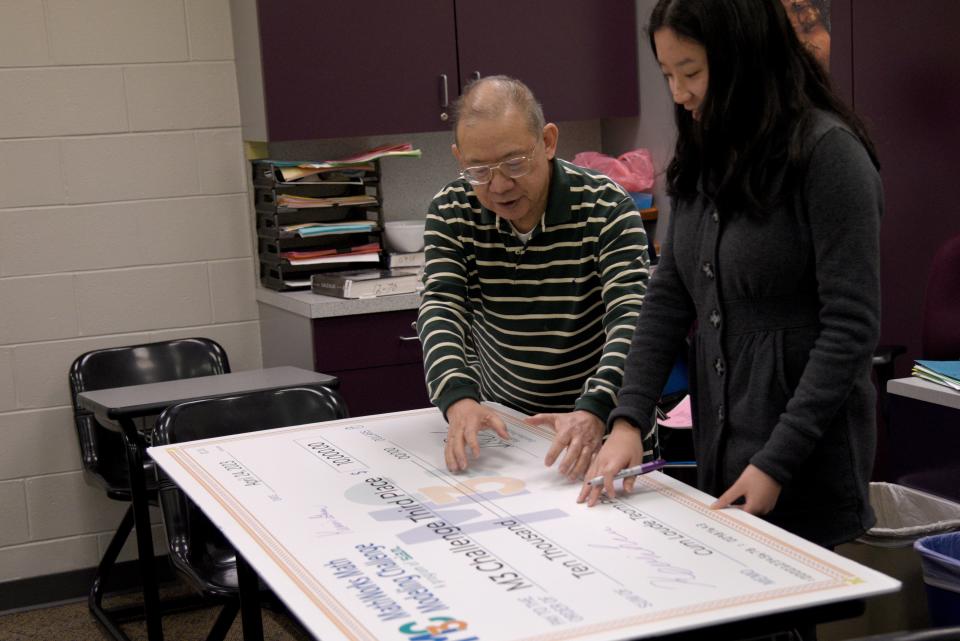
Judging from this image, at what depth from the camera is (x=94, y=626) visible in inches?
145

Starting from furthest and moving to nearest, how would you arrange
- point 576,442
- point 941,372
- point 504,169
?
point 941,372, point 504,169, point 576,442

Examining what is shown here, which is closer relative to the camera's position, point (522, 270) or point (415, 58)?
point (522, 270)

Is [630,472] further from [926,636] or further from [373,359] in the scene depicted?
[373,359]

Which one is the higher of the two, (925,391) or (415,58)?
(415,58)

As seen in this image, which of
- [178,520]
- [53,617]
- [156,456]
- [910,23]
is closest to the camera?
[156,456]

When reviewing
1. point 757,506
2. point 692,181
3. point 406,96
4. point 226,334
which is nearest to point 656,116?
point 406,96

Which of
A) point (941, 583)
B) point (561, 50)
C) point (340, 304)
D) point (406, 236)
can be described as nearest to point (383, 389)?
point (340, 304)

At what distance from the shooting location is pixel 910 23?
3.45m

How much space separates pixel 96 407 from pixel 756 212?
2.03m

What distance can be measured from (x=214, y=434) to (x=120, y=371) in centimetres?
126

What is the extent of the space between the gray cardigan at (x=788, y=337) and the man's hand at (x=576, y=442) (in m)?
0.09

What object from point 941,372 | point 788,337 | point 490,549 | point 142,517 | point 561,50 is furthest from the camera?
point 561,50

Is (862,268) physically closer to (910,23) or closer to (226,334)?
(910,23)

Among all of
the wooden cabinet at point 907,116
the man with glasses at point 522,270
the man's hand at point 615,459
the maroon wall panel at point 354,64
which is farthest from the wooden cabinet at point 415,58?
the man's hand at point 615,459
